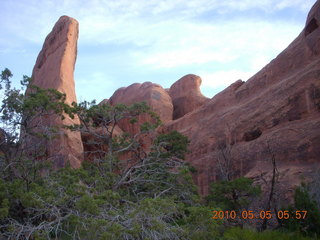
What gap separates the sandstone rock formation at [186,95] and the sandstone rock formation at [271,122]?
7.61 metres

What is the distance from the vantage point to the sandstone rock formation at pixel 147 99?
31.6 metres

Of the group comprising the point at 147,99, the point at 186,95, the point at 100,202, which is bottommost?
the point at 100,202

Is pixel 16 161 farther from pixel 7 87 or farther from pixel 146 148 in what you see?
pixel 146 148

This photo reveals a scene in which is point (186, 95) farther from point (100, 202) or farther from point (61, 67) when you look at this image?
point (100, 202)

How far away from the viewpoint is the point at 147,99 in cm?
3294

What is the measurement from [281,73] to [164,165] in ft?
33.3

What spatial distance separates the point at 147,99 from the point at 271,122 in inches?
598

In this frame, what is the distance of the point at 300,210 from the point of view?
9.93m

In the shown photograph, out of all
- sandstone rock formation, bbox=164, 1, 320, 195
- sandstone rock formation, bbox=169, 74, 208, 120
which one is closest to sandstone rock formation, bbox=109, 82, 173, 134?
sandstone rock formation, bbox=169, 74, 208, 120

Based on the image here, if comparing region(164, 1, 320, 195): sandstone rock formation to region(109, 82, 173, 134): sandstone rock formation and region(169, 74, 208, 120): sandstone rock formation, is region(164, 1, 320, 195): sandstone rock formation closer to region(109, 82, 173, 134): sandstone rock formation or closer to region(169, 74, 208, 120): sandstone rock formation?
region(109, 82, 173, 134): sandstone rock formation

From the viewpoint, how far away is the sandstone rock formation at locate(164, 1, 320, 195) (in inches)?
665

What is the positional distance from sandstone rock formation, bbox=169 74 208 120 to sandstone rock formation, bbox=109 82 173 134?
4.81 ft
